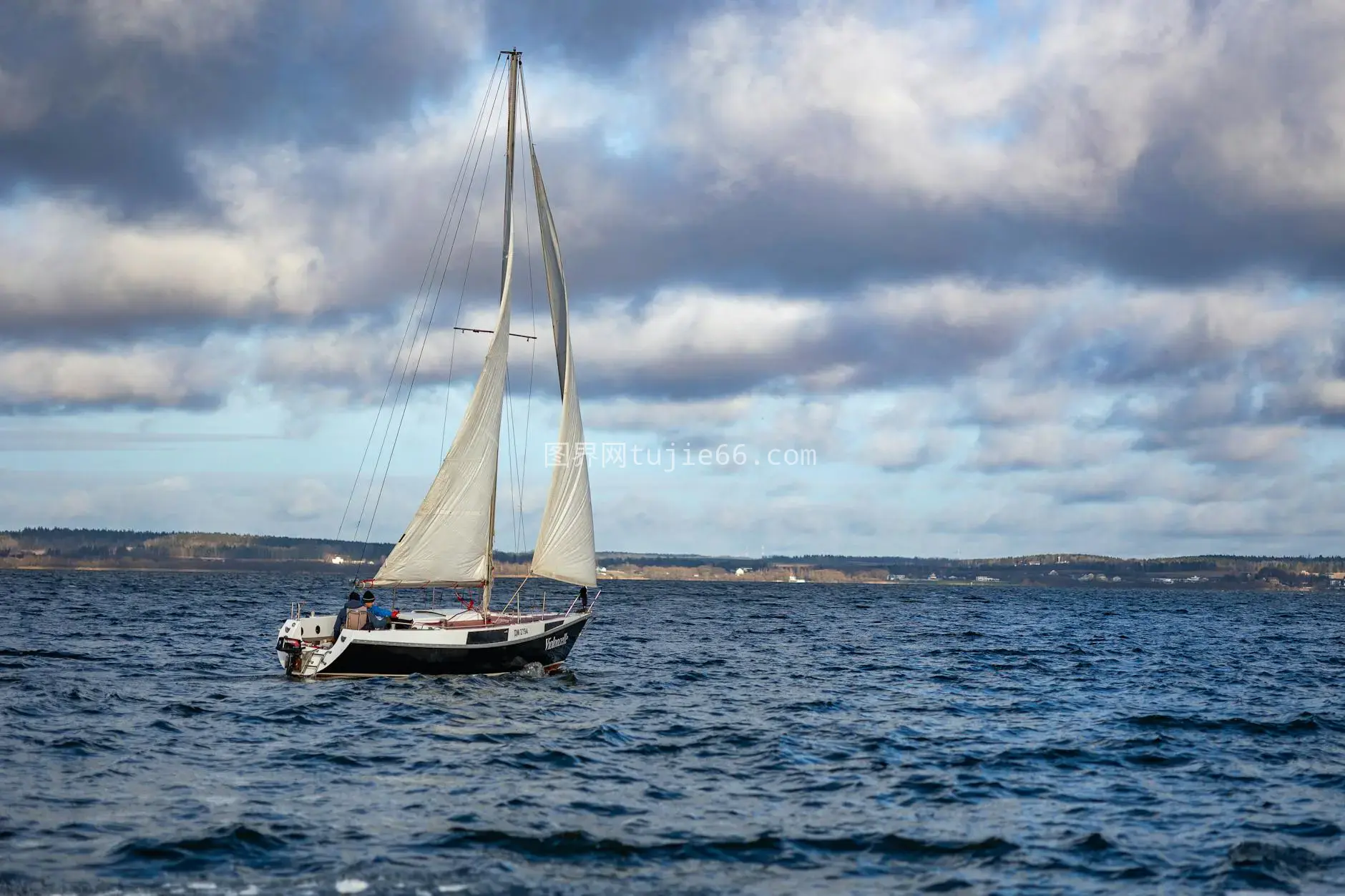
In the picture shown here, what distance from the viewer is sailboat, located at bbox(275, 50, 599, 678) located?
33.7m

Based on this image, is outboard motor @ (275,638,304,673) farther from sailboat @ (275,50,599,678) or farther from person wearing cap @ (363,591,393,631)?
person wearing cap @ (363,591,393,631)

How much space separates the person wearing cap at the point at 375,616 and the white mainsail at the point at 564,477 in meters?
4.64

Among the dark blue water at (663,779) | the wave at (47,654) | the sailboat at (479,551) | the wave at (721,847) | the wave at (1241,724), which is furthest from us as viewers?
the wave at (47,654)

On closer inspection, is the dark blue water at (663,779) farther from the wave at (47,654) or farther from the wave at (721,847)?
the wave at (47,654)

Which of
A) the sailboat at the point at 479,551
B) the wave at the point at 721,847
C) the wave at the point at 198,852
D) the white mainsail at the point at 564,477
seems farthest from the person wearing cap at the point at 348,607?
the wave at the point at 721,847

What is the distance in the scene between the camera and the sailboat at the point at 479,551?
111 ft

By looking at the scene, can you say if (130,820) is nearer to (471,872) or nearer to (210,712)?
(471,872)

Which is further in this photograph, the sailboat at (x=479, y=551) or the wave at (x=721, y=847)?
the sailboat at (x=479, y=551)

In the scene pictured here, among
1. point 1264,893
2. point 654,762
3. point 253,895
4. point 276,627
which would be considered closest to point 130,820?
point 253,895

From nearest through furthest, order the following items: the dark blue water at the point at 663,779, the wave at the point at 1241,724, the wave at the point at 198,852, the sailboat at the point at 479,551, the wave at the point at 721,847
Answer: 1. the wave at the point at 198,852
2. the dark blue water at the point at 663,779
3. the wave at the point at 721,847
4. the wave at the point at 1241,724
5. the sailboat at the point at 479,551

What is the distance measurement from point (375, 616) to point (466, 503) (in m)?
4.30

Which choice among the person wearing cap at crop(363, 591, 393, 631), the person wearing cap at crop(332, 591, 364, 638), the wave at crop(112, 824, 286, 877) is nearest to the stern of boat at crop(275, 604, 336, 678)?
the person wearing cap at crop(332, 591, 364, 638)

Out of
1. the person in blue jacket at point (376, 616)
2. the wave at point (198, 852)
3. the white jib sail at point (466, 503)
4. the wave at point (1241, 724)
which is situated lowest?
the wave at point (1241, 724)

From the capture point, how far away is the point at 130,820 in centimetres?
1761
